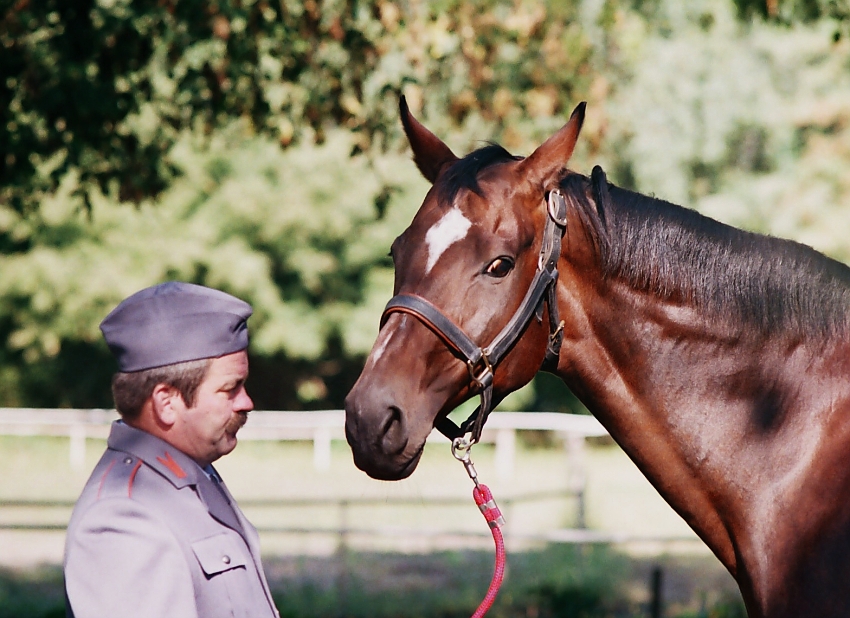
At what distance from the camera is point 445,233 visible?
2.73m

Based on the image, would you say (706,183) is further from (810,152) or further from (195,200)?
(195,200)

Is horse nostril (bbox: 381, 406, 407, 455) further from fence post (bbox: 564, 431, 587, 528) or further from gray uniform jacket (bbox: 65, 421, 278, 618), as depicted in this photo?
fence post (bbox: 564, 431, 587, 528)

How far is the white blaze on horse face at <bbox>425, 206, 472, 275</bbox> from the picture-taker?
2715 millimetres

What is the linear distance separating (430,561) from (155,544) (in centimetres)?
791

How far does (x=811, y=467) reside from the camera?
8.64 ft

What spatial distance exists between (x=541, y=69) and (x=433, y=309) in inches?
239

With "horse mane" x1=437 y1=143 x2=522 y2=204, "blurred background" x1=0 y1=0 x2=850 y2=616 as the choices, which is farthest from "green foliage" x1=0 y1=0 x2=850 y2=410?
"horse mane" x1=437 y1=143 x2=522 y2=204

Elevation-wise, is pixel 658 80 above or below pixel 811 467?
above

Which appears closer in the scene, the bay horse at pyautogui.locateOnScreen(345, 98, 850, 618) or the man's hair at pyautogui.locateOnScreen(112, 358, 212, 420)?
the man's hair at pyautogui.locateOnScreen(112, 358, 212, 420)

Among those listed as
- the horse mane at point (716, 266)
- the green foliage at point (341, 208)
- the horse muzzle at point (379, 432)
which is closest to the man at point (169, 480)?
the horse muzzle at point (379, 432)

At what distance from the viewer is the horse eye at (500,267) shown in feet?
8.98

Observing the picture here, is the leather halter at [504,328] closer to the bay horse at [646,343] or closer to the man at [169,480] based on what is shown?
the bay horse at [646,343]

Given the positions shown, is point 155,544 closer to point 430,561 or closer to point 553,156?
point 553,156

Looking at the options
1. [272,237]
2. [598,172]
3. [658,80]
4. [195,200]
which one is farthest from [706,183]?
[598,172]
